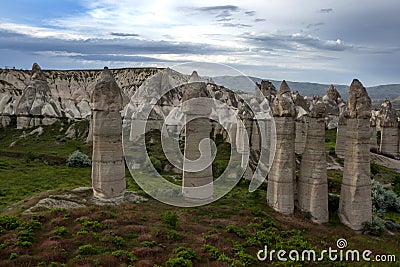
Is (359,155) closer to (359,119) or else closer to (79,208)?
(359,119)

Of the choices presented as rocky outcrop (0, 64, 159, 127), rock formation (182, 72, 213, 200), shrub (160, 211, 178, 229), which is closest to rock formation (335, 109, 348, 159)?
rock formation (182, 72, 213, 200)

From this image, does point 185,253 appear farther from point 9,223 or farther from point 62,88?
point 62,88

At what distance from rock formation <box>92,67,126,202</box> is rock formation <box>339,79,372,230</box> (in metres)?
14.2

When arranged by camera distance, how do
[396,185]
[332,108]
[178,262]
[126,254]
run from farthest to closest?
[332,108], [396,185], [126,254], [178,262]

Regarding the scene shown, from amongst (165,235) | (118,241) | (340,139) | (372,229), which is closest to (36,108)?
(340,139)

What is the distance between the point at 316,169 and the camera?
80.0 ft

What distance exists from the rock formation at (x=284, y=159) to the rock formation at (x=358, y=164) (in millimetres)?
3459

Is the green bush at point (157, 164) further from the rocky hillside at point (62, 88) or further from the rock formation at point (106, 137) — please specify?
the rocky hillside at point (62, 88)

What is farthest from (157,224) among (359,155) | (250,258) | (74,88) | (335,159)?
(74,88)

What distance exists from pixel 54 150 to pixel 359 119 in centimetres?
3891

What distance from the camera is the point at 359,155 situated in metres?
24.0

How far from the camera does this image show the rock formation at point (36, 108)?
63.3 metres

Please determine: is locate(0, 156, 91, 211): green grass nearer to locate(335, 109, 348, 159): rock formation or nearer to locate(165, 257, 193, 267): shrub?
locate(165, 257, 193, 267): shrub

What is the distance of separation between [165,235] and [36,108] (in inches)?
2133
